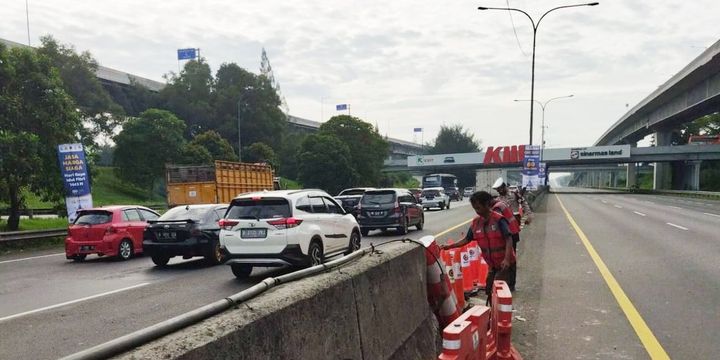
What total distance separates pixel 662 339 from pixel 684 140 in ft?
347

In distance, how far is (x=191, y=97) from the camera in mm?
75312

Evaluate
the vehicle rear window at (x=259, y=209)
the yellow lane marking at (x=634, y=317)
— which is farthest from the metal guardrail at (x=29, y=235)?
the yellow lane marking at (x=634, y=317)

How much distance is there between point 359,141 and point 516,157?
24.1 m

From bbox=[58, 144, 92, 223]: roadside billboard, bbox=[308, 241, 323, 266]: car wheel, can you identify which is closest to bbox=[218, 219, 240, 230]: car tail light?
bbox=[308, 241, 323, 266]: car wheel

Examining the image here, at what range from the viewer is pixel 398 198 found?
773 inches

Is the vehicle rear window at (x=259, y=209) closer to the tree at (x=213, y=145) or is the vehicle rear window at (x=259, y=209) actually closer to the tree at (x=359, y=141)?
the tree at (x=213, y=145)

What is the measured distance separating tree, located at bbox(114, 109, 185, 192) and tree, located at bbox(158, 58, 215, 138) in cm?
2084

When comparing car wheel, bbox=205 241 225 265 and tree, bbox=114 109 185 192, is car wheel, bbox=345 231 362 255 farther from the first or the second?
tree, bbox=114 109 185 192

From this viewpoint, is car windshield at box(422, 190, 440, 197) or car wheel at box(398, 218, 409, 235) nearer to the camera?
car wheel at box(398, 218, 409, 235)

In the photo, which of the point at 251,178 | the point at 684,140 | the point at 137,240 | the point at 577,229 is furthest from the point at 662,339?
the point at 684,140

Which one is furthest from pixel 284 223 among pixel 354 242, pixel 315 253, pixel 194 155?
pixel 194 155

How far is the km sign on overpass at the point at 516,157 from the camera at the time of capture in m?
69.9

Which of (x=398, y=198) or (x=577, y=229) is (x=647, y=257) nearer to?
(x=577, y=229)

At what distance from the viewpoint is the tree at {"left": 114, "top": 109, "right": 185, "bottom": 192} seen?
170ft
